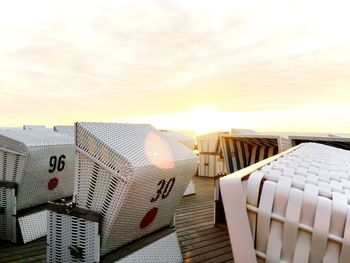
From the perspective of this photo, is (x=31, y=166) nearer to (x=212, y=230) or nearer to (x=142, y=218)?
(x=142, y=218)

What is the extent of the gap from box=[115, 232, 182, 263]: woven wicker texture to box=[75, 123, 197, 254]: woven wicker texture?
0.78ft

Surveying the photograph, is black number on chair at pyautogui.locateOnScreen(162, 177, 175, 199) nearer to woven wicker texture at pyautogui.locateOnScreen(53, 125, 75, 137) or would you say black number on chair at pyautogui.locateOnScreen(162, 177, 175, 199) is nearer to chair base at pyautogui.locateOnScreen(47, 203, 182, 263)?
chair base at pyautogui.locateOnScreen(47, 203, 182, 263)

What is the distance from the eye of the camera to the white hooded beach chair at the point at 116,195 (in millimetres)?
3660

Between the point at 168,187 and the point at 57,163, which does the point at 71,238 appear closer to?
the point at 168,187

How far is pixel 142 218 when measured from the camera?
421 cm

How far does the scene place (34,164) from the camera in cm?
600

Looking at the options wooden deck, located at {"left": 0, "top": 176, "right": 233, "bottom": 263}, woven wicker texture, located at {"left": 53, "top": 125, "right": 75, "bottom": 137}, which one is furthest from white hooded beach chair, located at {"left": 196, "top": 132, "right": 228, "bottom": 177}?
woven wicker texture, located at {"left": 53, "top": 125, "right": 75, "bottom": 137}

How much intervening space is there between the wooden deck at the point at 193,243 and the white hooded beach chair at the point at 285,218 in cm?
452

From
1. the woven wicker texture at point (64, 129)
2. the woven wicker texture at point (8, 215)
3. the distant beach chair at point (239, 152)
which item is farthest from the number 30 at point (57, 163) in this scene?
the woven wicker texture at point (64, 129)

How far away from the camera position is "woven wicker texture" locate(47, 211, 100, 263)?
3.84 m

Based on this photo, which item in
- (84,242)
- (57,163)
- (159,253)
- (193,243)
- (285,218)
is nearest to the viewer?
(285,218)

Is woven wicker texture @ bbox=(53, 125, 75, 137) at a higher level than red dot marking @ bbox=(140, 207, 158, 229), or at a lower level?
higher

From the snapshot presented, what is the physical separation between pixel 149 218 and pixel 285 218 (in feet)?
11.3

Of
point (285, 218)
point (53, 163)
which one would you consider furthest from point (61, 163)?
point (285, 218)
